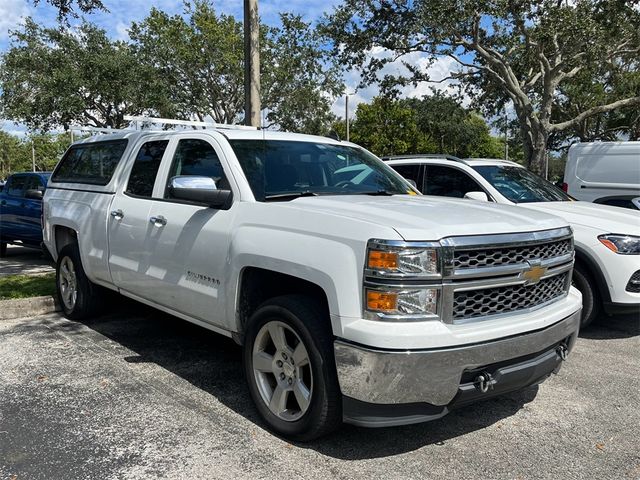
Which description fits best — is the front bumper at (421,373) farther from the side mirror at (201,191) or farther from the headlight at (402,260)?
the side mirror at (201,191)

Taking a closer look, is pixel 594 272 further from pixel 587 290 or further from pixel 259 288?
pixel 259 288

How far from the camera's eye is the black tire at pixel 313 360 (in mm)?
3049

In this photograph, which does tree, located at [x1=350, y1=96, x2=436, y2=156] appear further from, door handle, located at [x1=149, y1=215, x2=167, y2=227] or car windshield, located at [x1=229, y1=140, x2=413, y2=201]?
door handle, located at [x1=149, y1=215, x2=167, y2=227]

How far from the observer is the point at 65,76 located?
19969 millimetres

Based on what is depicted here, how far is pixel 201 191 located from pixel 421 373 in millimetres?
1863

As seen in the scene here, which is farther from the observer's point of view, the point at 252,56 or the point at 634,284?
the point at 252,56

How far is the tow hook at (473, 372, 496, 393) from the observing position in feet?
9.77

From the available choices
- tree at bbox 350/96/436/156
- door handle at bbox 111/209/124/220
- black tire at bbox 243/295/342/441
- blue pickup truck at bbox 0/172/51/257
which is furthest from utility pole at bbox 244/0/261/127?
tree at bbox 350/96/436/156

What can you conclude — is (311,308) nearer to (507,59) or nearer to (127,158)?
(127,158)

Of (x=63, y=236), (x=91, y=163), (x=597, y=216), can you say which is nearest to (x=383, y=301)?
(x=597, y=216)

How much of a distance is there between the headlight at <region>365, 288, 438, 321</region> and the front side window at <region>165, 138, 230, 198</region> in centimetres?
158

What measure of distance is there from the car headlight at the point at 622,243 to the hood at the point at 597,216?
6cm

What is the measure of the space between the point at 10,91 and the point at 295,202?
70.4ft

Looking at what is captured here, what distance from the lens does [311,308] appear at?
10.5 feet
